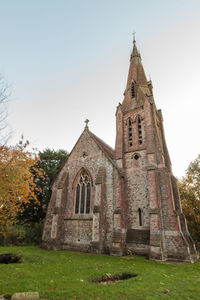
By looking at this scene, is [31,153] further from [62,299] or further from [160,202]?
[160,202]

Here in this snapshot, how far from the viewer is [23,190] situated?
8531 millimetres

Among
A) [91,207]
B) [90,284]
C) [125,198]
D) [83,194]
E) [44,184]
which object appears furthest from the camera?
[44,184]

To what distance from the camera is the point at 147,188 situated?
607 inches

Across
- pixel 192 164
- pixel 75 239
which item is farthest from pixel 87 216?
pixel 192 164

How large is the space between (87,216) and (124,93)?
16.5 meters

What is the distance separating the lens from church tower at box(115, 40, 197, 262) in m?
12.8

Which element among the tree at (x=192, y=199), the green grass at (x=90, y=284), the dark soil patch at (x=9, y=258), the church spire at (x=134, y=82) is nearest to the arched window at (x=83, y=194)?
the dark soil patch at (x=9, y=258)

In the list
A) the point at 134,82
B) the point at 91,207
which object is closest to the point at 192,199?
the point at 91,207

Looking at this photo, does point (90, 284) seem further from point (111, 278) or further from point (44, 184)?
point (44, 184)

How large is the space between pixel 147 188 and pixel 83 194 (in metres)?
6.76

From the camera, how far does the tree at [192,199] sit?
71.9ft

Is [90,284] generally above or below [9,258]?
above

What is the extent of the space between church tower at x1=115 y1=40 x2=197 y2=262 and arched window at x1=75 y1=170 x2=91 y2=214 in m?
3.88

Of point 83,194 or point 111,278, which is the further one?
point 83,194
